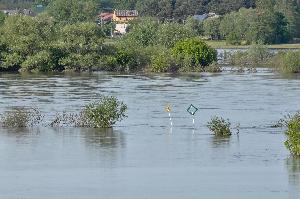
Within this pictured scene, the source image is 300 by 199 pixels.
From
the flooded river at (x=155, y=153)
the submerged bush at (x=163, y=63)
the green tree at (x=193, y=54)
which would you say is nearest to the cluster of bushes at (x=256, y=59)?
the green tree at (x=193, y=54)

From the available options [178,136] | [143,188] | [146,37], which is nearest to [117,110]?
[178,136]

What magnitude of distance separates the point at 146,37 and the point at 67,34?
31.3 ft

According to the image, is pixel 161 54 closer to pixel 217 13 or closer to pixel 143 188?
pixel 143 188

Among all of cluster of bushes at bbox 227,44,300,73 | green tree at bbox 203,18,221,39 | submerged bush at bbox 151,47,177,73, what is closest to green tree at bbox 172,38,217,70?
submerged bush at bbox 151,47,177,73

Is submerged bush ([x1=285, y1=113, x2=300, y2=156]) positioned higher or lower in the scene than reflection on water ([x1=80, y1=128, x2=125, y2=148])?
higher

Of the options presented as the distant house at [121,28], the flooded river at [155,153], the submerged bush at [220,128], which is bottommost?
the flooded river at [155,153]

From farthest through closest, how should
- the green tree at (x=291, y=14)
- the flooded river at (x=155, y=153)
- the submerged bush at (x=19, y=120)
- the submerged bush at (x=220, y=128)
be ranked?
the green tree at (x=291, y=14)
the submerged bush at (x=19, y=120)
the submerged bush at (x=220, y=128)
the flooded river at (x=155, y=153)

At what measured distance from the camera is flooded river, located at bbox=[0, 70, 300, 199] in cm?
2086

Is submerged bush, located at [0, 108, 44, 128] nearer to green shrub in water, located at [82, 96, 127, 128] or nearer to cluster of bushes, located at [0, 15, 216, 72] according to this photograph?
green shrub in water, located at [82, 96, 127, 128]

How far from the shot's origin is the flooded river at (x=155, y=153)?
68.4 feet

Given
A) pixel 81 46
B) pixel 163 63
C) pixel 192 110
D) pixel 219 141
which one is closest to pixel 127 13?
pixel 81 46

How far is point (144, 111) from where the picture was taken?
34.2 meters

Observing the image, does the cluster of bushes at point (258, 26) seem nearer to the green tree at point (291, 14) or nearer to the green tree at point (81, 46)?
the green tree at point (291, 14)

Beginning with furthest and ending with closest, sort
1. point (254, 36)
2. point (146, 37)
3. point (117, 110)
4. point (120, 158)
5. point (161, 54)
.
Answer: point (254, 36), point (146, 37), point (161, 54), point (117, 110), point (120, 158)
